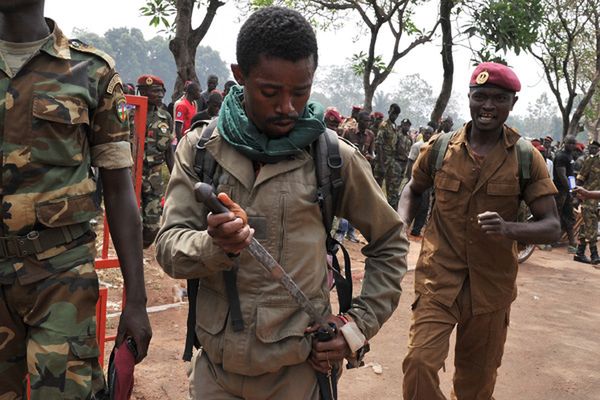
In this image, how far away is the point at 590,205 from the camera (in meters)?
10.9

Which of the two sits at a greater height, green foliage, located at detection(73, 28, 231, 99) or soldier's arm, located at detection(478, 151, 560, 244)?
soldier's arm, located at detection(478, 151, 560, 244)

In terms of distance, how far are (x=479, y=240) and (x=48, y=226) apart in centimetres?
226

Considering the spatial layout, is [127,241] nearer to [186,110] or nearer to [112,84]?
[112,84]

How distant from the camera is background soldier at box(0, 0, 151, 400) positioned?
76.7 inches

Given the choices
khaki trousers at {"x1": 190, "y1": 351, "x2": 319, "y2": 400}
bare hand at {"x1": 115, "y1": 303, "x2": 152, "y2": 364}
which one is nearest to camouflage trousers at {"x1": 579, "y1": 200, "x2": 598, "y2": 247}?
Result: khaki trousers at {"x1": 190, "y1": 351, "x2": 319, "y2": 400}

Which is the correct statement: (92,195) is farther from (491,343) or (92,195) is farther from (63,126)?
(491,343)

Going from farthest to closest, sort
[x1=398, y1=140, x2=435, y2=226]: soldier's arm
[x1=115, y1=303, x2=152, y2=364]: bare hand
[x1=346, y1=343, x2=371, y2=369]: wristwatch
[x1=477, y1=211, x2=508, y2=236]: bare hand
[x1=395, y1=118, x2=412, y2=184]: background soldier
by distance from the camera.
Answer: [x1=395, y1=118, x2=412, y2=184]: background soldier → [x1=398, y1=140, x2=435, y2=226]: soldier's arm → [x1=477, y1=211, x2=508, y2=236]: bare hand → [x1=115, y1=303, x2=152, y2=364]: bare hand → [x1=346, y1=343, x2=371, y2=369]: wristwatch

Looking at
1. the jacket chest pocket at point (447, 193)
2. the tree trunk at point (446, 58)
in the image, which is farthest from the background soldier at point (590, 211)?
the jacket chest pocket at point (447, 193)

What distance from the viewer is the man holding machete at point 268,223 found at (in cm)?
191

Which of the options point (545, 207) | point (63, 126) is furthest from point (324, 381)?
point (545, 207)

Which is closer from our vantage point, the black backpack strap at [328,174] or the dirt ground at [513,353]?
the black backpack strap at [328,174]

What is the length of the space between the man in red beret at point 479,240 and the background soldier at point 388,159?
8869mm

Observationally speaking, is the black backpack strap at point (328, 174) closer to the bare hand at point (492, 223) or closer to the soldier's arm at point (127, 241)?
the soldier's arm at point (127, 241)

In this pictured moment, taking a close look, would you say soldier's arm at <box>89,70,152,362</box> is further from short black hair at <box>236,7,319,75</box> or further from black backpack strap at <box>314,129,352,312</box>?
black backpack strap at <box>314,129,352,312</box>
